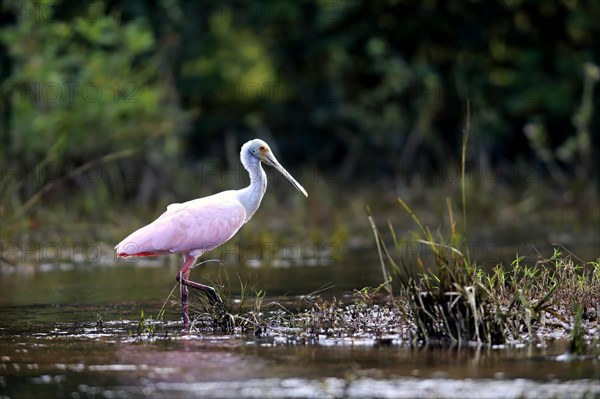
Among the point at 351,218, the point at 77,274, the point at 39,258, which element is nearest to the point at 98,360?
the point at 77,274

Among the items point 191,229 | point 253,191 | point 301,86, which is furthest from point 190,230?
point 301,86

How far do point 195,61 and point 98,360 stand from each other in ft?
61.7

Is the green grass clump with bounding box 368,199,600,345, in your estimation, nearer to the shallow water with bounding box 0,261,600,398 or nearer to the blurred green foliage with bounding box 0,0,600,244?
the shallow water with bounding box 0,261,600,398

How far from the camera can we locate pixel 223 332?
9508 mm

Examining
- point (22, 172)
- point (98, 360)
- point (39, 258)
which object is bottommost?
point (98, 360)

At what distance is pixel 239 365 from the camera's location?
7773 millimetres

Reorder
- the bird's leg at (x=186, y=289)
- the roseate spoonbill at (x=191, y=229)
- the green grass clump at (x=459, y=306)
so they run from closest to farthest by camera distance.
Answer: the green grass clump at (x=459, y=306) → the bird's leg at (x=186, y=289) → the roseate spoonbill at (x=191, y=229)

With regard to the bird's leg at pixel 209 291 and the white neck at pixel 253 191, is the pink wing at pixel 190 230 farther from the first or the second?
the bird's leg at pixel 209 291

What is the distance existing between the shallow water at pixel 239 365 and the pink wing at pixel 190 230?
0.63 meters

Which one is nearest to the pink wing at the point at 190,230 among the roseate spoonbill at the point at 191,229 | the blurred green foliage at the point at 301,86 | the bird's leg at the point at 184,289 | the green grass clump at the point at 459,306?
the roseate spoonbill at the point at 191,229

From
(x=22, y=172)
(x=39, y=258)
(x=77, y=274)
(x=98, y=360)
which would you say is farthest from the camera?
(x=22, y=172)

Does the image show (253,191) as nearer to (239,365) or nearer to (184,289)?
(184,289)

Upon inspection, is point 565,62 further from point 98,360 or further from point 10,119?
point 98,360

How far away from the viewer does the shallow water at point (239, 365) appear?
6.89 metres
